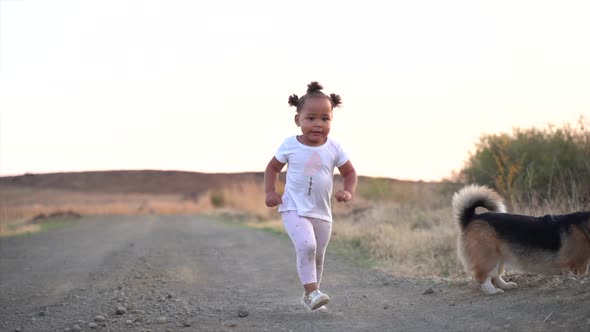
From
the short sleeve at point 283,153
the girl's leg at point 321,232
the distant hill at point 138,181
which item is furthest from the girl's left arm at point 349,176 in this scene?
the distant hill at point 138,181

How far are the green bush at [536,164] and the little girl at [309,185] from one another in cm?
633

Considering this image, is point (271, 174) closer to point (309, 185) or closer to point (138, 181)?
point (309, 185)

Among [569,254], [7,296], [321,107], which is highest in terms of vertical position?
[321,107]

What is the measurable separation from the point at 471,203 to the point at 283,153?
196 cm

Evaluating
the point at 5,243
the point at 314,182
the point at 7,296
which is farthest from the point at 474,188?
the point at 5,243

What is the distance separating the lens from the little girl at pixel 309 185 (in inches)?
234

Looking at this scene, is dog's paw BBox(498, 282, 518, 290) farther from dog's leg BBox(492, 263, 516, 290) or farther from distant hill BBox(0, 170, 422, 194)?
distant hill BBox(0, 170, 422, 194)

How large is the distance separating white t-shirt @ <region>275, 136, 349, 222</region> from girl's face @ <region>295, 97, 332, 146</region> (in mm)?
115

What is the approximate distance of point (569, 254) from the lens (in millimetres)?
5992

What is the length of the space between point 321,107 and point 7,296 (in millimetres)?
4915

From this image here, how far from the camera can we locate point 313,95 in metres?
6.02

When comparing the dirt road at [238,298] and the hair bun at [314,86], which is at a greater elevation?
the hair bun at [314,86]

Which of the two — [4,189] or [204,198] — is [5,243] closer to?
[204,198]

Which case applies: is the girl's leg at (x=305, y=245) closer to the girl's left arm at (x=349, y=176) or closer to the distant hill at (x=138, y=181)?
the girl's left arm at (x=349, y=176)
